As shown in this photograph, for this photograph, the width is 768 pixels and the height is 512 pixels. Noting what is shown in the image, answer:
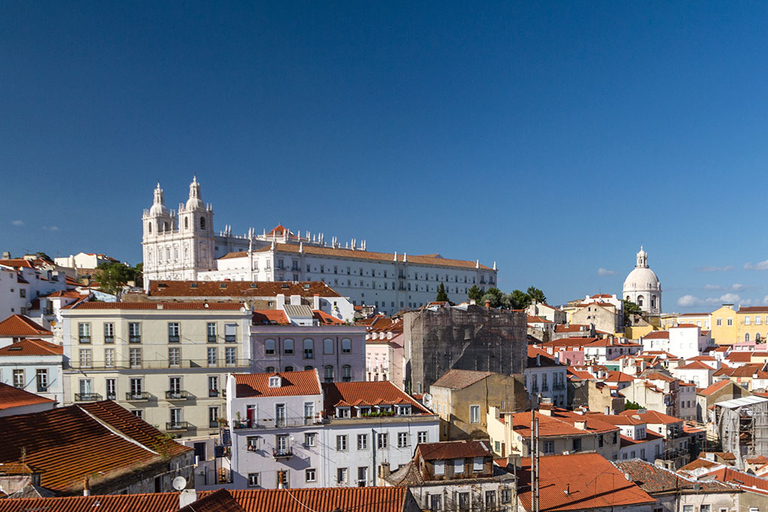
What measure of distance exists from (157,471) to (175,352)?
25578mm

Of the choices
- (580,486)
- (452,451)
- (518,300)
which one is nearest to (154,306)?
(452,451)

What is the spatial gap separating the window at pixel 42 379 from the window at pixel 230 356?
35.3 ft

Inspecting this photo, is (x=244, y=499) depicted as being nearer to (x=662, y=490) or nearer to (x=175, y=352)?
(x=662, y=490)

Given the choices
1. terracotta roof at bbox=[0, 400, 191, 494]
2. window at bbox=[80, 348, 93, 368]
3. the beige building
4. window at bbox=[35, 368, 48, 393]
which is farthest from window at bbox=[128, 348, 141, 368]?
terracotta roof at bbox=[0, 400, 191, 494]

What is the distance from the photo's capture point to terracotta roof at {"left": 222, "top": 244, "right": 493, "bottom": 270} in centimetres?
14638

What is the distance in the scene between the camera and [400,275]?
164500mm

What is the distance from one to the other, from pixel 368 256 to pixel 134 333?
384ft

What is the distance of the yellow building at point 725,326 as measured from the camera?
403ft

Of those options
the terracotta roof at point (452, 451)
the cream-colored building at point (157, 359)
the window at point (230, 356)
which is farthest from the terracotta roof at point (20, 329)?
the terracotta roof at point (452, 451)

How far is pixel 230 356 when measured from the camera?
4566 centimetres

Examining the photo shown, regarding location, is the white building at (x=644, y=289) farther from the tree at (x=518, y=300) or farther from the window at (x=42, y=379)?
the window at (x=42, y=379)

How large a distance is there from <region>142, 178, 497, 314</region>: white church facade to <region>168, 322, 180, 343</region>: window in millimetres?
92777

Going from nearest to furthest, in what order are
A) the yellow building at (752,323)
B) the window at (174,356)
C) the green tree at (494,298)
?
the window at (174,356) → the yellow building at (752,323) → the green tree at (494,298)

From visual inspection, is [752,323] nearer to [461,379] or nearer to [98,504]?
[461,379]
